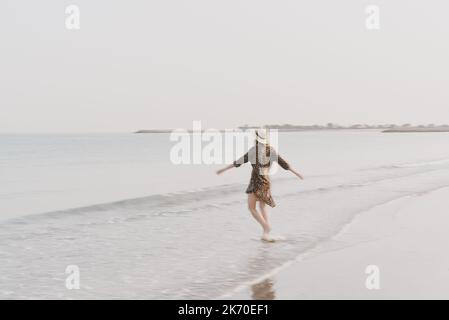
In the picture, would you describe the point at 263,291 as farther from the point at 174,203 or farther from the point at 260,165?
the point at 174,203

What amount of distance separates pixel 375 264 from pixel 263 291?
2.05 m

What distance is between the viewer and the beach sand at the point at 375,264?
21.4ft

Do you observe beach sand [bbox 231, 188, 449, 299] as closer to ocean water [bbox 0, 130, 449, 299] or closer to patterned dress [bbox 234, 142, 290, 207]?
ocean water [bbox 0, 130, 449, 299]

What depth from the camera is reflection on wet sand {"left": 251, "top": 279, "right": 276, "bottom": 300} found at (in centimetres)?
651

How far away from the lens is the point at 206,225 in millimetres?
12547

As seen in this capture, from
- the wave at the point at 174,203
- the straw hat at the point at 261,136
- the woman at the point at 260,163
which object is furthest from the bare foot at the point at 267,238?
the wave at the point at 174,203

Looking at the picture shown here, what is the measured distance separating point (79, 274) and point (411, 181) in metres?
18.0

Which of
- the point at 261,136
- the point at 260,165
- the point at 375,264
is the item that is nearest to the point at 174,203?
the point at 260,165

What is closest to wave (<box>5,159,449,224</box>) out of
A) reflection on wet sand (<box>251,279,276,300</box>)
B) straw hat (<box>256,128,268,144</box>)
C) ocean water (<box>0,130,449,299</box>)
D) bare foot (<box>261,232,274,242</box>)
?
ocean water (<box>0,130,449,299</box>)

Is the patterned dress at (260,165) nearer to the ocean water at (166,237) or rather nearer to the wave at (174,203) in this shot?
the ocean water at (166,237)

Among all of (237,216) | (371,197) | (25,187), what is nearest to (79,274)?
(237,216)

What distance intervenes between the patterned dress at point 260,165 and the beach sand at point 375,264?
1370mm

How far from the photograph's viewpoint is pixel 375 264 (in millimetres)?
7930
